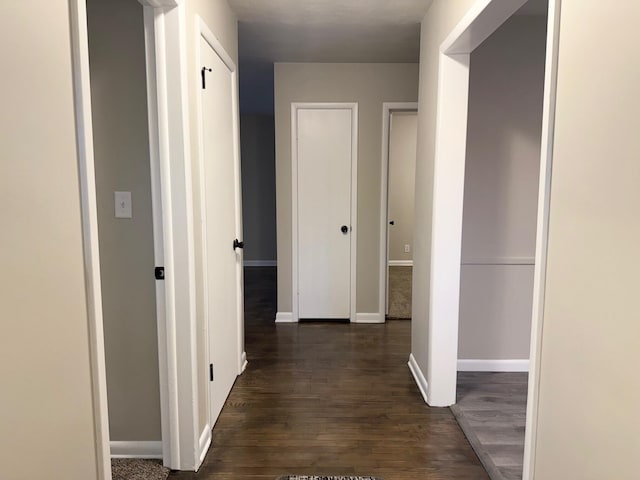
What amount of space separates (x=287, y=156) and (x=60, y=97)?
3.13m

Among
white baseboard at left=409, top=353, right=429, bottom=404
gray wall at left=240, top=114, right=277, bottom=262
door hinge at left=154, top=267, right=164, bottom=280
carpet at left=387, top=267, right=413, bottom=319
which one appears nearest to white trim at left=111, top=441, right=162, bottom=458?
door hinge at left=154, top=267, right=164, bottom=280

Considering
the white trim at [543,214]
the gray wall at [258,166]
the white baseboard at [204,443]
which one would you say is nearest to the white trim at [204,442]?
the white baseboard at [204,443]

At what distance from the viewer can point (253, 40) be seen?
3.30 metres

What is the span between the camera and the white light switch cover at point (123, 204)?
1928 mm

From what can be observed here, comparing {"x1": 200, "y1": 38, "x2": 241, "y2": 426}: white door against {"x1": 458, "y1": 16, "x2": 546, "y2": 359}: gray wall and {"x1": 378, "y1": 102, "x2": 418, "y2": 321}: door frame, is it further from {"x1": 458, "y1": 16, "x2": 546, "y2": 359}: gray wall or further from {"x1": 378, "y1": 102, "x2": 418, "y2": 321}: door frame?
{"x1": 378, "y1": 102, "x2": 418, "y2": 321}: door frame

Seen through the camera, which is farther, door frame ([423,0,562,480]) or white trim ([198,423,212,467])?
door frame ([423,0,562,480])

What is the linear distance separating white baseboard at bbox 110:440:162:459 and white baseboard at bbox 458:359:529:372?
6.76 ft

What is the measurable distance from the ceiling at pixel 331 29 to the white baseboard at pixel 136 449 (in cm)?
254

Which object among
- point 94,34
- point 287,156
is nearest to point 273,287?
point 287,156

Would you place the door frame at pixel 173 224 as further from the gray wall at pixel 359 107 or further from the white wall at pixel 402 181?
the white wall at pixel 402 181

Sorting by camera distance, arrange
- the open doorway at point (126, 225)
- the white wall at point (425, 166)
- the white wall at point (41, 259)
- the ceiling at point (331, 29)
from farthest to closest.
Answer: the ceiling at point (331, 29) < the white wall at point (425, 166) < the open doorway at point (126, 225) < the white wall at point (41, 259)

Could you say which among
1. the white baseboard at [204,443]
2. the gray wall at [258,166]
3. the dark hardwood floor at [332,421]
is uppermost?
the gray wall at [258,166]

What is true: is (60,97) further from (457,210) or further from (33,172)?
(457,210)

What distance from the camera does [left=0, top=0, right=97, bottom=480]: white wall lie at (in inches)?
31.4
